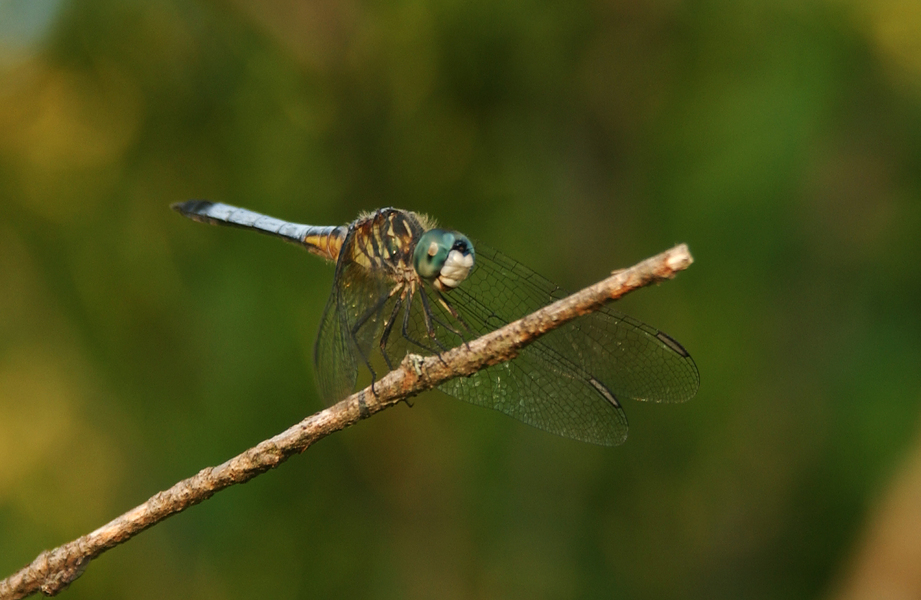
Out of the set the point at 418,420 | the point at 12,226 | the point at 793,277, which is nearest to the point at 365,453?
the point at 418,420

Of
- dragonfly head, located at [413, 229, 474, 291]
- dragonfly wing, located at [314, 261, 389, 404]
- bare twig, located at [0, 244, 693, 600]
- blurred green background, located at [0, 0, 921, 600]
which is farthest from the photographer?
blurred green background, located at [0, 0, 921, 600]

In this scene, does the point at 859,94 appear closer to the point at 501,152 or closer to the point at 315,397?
the point at 501,152

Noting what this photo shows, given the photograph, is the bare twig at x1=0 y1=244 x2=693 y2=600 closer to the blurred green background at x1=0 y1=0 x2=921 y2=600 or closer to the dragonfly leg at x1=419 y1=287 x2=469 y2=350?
the dragonfly leg at x1=419 y1=287 x2=469 y2=350

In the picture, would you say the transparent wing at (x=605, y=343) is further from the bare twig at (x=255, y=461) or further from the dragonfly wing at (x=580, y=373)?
the bare twig at (x=255, y=461)

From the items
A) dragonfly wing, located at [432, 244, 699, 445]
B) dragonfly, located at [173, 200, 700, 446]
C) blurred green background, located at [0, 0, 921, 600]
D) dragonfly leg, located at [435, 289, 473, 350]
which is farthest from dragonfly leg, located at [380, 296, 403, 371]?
blurred green background, located at [0, 0, 921, 600]

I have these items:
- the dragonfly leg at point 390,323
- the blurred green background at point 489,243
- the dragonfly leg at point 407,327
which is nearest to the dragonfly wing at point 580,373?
the dragonfly leg at point 407,327

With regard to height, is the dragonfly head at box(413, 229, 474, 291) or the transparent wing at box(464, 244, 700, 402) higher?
the dragonfly head at box(413, 229, 474, 291)
